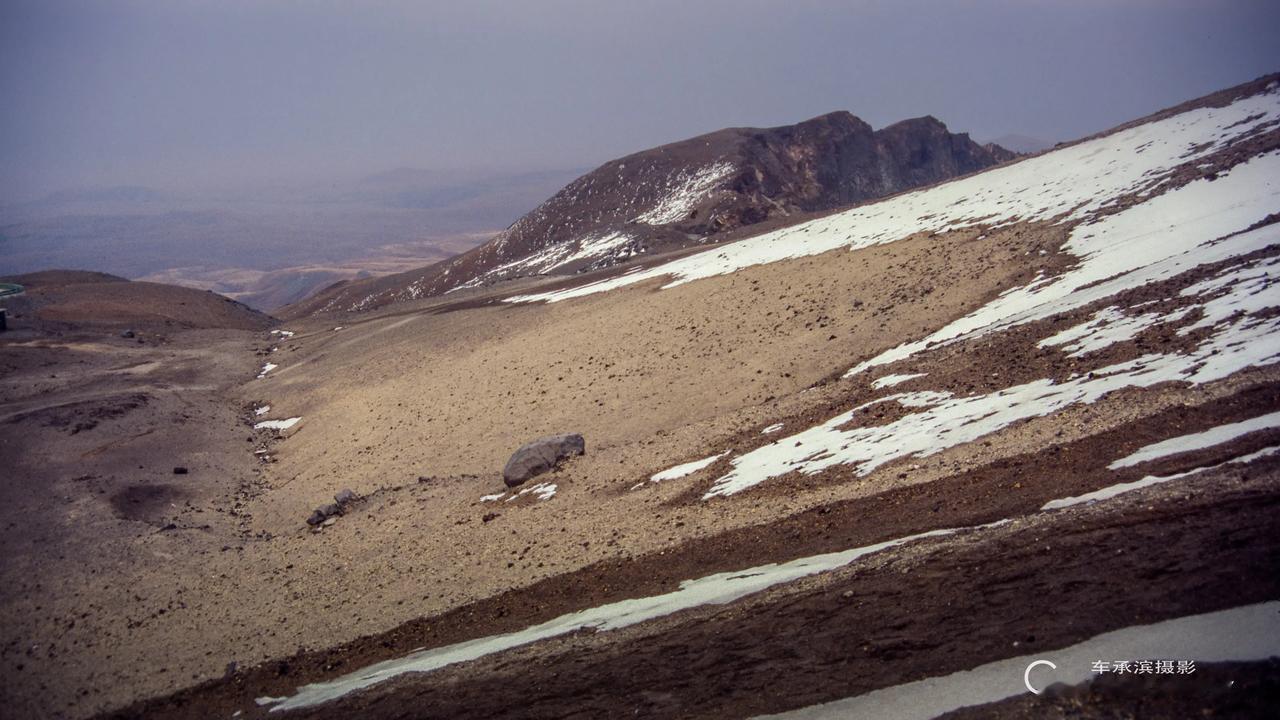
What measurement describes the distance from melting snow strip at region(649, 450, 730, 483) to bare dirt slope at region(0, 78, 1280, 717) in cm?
21

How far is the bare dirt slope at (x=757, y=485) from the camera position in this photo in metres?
7.33

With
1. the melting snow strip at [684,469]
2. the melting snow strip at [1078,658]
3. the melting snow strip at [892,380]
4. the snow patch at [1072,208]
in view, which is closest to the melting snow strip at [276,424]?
the snow patch at [1072,208]

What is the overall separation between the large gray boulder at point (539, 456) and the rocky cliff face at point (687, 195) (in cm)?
3481

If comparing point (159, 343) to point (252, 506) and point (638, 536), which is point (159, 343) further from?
point (638, 536)

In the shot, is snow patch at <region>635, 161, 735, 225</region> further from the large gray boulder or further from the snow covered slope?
the large gray boulder

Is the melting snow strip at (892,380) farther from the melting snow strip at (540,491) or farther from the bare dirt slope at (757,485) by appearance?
the melting snow strip at (540,491)

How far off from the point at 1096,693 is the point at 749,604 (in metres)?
3.49

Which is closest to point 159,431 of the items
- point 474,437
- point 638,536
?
point 474,437

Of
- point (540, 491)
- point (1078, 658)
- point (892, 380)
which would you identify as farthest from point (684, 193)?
point (1078, 658)

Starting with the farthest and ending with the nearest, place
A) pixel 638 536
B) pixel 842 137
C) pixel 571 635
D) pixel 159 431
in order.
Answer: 1. pixel 842 137
2. pixel 159 431
3. pixel 638 536
4. pixel 571 635

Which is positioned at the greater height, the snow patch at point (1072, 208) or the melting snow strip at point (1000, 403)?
the snow patch at point (1072, 208)

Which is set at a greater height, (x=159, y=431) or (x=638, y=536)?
(x=159, y=431)

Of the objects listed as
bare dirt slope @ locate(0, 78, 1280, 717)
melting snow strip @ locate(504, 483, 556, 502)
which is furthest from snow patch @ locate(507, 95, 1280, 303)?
melting snow strip @ locate(504, 483, 556, 502)

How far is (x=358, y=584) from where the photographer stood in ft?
42.9
